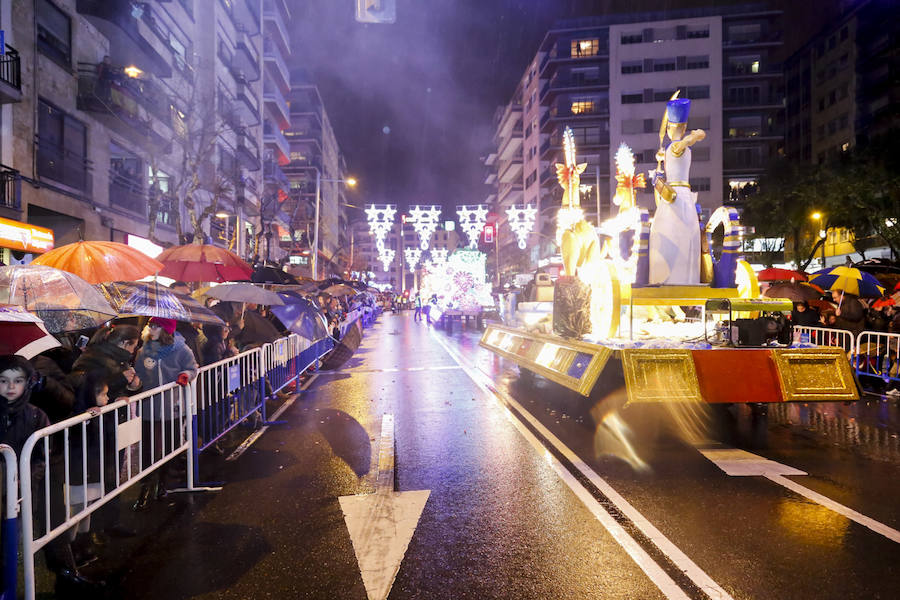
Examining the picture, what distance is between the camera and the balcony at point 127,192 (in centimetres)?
2075

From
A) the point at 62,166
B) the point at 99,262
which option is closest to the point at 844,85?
the point at 62,166

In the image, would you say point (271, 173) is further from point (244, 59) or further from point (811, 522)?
point (811, 522)

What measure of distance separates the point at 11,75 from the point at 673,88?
56736mm

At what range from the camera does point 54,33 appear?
17.4 meters

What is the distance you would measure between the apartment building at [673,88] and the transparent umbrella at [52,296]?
54464 millimetres

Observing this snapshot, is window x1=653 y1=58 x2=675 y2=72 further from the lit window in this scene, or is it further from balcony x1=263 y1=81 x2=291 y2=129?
balcony x1=263 y1=81 x2=291 y2=129

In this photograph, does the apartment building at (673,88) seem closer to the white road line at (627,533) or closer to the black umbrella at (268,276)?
the black umbrella at (268,276)

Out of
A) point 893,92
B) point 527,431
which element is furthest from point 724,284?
point 893,92

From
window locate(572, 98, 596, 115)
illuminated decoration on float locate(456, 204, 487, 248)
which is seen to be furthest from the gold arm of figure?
window locate(572, 98, 596, 115)

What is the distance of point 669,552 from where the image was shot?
382 cm

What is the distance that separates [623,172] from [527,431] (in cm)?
617

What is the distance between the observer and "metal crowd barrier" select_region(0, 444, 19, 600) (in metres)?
2.77

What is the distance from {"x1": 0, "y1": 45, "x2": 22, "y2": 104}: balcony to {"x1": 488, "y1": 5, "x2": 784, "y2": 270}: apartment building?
4856cm

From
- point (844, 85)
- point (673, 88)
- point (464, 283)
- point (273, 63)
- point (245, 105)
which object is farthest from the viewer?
point (673, 88)
